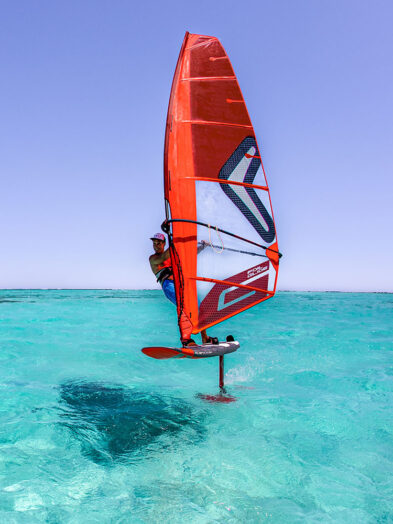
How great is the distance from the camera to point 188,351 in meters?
4.98

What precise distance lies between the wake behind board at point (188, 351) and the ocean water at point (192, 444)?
4.42ft

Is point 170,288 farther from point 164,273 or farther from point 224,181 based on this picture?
point 224,181

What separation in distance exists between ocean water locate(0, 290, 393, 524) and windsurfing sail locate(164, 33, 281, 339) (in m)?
1.87

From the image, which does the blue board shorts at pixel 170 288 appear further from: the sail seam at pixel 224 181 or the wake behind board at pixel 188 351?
the sail seam at pixel 224 181

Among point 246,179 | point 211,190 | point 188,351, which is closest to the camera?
point 188,351

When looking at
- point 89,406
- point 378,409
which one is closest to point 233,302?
point 89,406

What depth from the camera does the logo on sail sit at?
5707 millimetres

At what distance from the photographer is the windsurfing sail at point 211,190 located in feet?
18.0

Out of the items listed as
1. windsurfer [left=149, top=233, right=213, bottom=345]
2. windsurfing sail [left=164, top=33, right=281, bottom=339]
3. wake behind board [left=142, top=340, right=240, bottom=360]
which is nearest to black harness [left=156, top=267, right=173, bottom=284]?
windsurfer [left=149, top=233, right=213, bottom=345]

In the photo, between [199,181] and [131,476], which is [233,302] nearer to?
[199,181]

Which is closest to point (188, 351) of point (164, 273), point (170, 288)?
point (170, 288)

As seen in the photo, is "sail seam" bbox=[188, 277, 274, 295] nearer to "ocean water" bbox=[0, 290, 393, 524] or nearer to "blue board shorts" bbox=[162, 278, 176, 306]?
"blue board shorts" bbox=[162, 278, 176, 306]

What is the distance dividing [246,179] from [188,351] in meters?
2.78

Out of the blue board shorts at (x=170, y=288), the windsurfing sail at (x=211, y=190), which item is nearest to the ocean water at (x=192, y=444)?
the windsurfing sail at (x=211, y=190)
